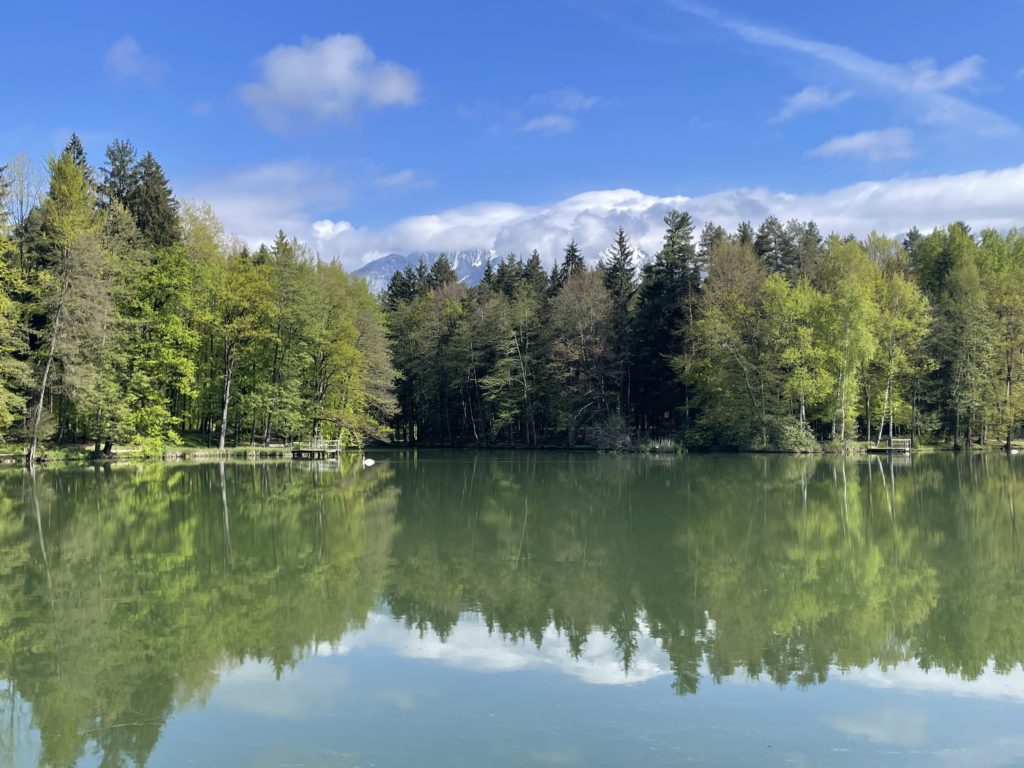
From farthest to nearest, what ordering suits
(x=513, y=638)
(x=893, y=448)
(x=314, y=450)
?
(x=893, y=448)
(x=314, y=450)
(x=513, y=638)

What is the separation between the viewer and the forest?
1457 inches

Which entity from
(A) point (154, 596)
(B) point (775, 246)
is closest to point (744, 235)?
(B) point (775, 246)

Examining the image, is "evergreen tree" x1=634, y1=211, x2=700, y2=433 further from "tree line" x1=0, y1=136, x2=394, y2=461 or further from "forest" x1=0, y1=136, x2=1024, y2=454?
"tree line" x1=0, y1=136, x2=394, y2=461

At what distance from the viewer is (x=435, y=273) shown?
3009 inches

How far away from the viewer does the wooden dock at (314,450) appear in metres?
43.8

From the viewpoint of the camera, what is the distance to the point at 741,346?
154 feet

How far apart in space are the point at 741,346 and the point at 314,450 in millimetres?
24604

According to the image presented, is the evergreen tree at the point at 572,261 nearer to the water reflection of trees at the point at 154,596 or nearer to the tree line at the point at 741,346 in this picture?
the tree line at the point at 741,346

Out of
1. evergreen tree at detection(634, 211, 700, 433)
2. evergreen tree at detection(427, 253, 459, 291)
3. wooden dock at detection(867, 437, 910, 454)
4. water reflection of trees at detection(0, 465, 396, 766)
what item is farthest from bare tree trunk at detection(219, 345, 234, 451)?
wooden dock at detection(867, 437, 910, 454)

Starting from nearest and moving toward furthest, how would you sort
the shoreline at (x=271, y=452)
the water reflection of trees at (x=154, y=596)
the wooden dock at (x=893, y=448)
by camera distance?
the water reflection of trees at (x=154, y=596)
the shoreline at (x=271, y=452)
the wooden dock at (x=893, y=448)

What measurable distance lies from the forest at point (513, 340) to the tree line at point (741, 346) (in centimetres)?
16

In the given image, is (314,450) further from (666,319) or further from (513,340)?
(666,319)

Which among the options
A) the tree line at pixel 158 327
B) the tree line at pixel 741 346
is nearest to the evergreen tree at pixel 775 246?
the tree line at pixel 741 346

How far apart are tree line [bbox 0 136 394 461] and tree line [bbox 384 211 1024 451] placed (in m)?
A: 9.51
